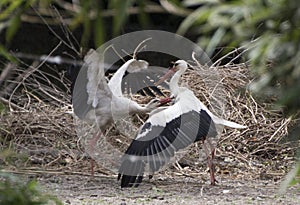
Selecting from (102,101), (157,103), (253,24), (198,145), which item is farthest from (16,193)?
(198,145)

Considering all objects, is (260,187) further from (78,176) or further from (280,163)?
(78,176)

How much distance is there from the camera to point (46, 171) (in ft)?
15.9

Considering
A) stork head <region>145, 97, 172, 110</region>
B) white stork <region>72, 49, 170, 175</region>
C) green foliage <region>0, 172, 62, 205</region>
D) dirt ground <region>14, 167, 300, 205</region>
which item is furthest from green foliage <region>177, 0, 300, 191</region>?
stork head <region>145, 97, 172, 110</region>

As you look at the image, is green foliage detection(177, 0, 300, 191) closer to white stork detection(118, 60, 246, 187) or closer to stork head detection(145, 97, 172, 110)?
white stork detection(118, 60, 246, 187)

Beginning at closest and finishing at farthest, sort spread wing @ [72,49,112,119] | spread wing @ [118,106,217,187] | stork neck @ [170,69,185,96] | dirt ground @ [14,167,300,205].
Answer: dirt ground @ [14,167,300,205], spread wing @ [118,106,217,187], spread wing @ [72,49,112,119], stork neck @ [170,69,185,96]

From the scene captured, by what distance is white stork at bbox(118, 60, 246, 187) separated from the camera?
4.27 metres

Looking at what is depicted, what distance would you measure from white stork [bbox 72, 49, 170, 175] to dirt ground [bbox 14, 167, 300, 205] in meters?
0.41

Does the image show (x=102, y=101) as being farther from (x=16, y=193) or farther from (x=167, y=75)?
(x=16, y=193)

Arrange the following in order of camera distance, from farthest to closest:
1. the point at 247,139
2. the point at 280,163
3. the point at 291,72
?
the point at 247,139, the point at 280,163, the point at 291,72

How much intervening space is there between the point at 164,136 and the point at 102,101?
0.77 meters

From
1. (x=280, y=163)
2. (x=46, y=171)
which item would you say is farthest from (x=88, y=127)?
(x=280, y=163)

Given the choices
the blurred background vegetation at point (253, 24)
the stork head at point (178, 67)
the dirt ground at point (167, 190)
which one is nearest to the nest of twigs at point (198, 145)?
the dirt ground at point (167, 190)

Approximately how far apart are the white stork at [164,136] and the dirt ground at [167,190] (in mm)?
118

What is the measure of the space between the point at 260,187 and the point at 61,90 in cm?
232
